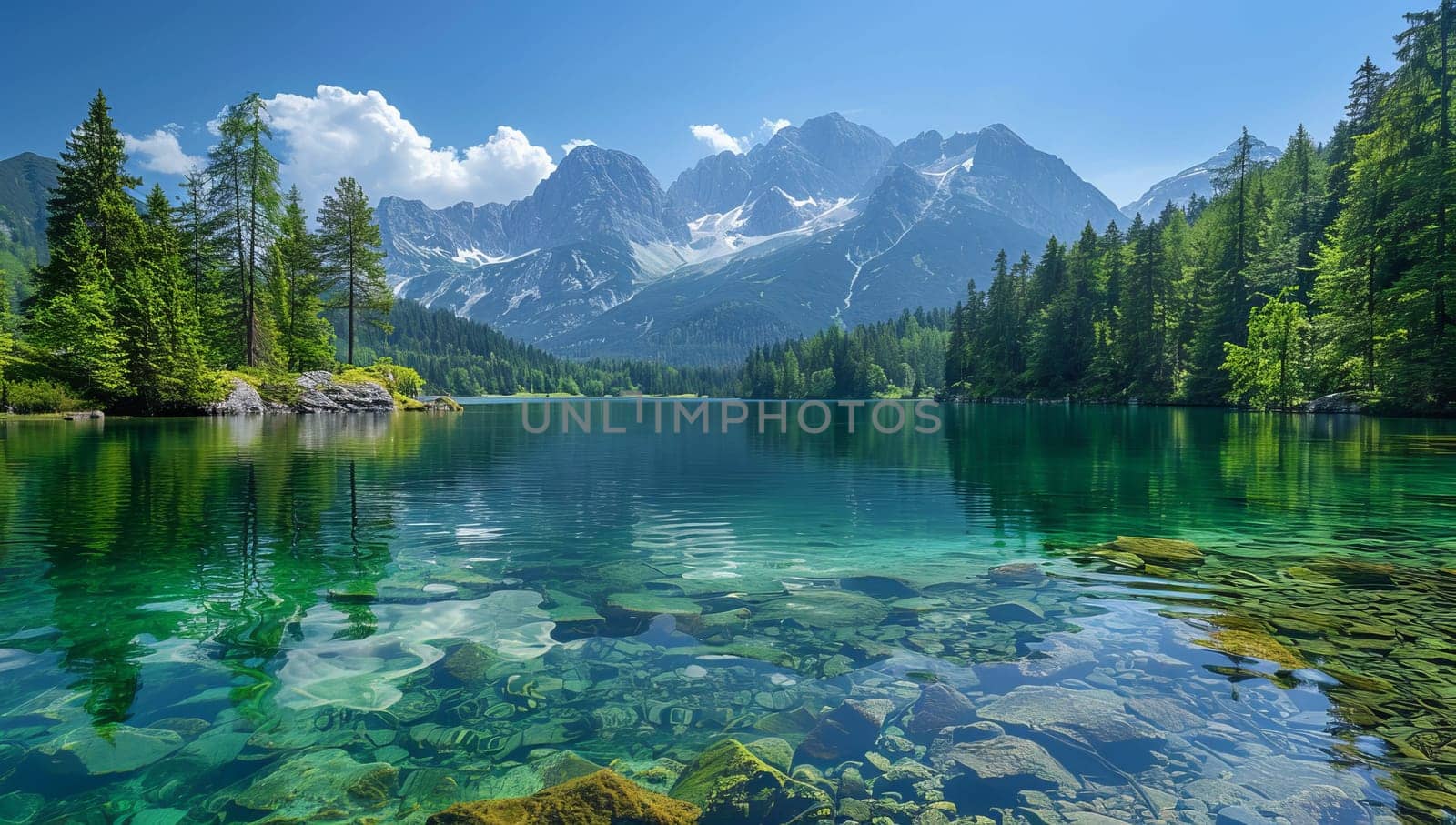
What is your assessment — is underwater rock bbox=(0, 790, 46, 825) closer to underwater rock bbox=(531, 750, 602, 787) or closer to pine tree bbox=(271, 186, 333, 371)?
underwater rock bbox=(531, 750, 602, 787)

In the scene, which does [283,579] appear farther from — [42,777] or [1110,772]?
[1110,772]

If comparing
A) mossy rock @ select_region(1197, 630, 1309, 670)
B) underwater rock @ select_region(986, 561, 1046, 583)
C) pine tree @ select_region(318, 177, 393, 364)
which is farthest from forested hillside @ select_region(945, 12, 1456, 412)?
pine tree @ select_region(318, 177, 393, 364)

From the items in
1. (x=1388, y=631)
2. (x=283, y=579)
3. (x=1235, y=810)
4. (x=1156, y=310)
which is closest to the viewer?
(x=1235, y=810)

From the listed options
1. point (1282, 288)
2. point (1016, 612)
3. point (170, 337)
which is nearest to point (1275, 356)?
point (1282, 288)

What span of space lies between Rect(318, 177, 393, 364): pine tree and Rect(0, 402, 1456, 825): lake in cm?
5884

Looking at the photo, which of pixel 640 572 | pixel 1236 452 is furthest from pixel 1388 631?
pixel 1236 452

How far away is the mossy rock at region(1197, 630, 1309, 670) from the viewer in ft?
25.3

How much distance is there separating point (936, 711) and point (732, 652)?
265 cm

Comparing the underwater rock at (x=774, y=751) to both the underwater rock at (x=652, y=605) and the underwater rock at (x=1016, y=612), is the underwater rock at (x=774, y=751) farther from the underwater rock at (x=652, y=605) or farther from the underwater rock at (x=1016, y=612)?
the underwater rock at (x=1016, y=612)

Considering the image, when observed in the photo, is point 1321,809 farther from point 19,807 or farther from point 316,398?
point 316,398

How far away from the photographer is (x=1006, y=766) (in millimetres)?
5688

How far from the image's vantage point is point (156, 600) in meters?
9.78

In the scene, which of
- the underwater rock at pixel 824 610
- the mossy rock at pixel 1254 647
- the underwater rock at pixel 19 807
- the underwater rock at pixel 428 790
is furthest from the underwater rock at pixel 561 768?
the mossy rock at pixel 1254 647

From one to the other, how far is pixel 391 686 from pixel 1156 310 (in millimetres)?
104664
